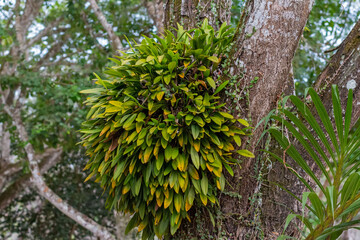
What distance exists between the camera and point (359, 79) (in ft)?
4.94

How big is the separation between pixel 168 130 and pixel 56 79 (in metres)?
3.85

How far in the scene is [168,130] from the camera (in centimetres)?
141

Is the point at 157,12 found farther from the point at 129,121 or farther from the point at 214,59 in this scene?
the point at 129,121

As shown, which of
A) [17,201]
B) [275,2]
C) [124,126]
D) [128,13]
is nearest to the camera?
→ [124,126]

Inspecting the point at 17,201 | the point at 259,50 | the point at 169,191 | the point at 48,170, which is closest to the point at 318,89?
the point at 259,50

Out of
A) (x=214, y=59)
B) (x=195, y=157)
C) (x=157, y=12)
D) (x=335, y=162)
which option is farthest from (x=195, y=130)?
(x=157, y=12)

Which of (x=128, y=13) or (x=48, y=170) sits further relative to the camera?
(x=48, y=170)

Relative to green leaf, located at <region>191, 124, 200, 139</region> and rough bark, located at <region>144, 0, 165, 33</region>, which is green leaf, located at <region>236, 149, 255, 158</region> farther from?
rough bark, located at <region>144, 0, 165, 33</region>

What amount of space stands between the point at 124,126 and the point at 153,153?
0.59 ft

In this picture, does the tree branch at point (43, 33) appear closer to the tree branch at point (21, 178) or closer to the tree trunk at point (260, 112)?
the tree branch at point (21, 178)

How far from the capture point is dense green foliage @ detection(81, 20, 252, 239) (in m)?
1.45

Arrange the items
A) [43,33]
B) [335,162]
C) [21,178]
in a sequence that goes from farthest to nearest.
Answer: [21,178], [43,33], [335,162]

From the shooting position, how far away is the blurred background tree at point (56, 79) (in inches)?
173

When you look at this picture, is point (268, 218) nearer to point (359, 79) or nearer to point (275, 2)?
point (359, 79)
